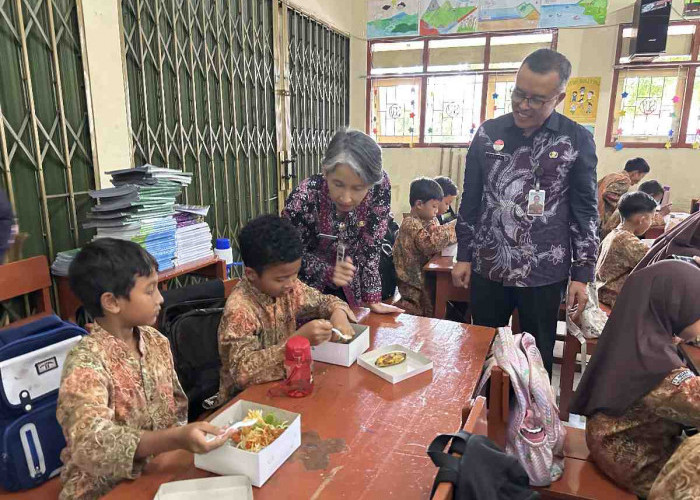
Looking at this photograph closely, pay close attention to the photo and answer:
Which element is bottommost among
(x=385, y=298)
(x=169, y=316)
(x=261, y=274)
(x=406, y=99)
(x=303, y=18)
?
(x=385, y=298)

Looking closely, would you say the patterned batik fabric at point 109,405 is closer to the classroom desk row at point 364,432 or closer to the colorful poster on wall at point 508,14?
the classroom desk row at point 364,432

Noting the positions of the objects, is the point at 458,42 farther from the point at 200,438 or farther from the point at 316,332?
the point at 200,438

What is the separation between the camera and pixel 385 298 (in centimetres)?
318

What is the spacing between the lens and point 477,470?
0.81 meters


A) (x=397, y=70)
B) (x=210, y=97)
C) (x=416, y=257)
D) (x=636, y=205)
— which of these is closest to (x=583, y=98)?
(x=397, y=70)

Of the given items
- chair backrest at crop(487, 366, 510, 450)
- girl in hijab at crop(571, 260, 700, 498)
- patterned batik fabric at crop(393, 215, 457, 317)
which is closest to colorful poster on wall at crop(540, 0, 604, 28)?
patterned batik fabric at crop(393, 215, 457, 317)

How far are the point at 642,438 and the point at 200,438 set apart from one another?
1.21 m

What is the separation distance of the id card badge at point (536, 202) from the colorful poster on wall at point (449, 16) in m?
4.43

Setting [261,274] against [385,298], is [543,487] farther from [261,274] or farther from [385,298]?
[385,298]

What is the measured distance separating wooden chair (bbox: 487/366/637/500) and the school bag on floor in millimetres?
1259

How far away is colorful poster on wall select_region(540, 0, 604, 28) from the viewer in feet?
17.2

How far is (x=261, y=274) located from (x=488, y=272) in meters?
1.07

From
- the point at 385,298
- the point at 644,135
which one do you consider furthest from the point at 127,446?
the point at 644,135

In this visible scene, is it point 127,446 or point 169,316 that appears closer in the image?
point 127,446
